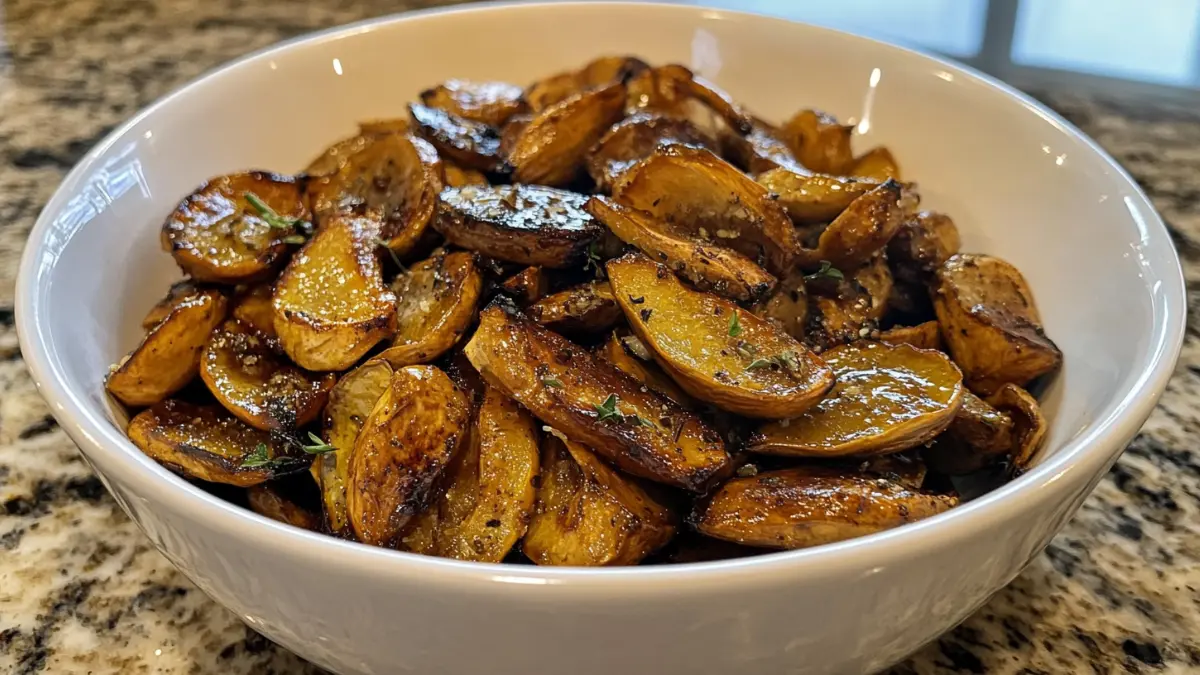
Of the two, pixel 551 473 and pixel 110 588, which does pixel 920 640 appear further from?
pixel 110 588

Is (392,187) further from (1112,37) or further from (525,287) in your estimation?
(1112,37)

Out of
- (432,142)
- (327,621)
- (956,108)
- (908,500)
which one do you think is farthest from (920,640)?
(956,108)

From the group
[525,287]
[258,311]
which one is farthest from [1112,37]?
[258,311]

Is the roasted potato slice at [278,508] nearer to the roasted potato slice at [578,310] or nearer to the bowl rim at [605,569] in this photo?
the bowl rim at [605,569]

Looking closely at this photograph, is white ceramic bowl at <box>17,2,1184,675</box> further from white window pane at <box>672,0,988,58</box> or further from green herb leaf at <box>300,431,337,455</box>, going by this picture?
white window pane at <box>672,0,988,58</box>

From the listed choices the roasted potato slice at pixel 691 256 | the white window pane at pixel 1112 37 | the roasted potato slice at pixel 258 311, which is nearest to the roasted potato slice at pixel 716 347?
the roasted potato slice at pixel 691 256

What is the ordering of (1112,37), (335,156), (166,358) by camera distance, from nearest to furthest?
(166,358), (335,156), (1112,37)

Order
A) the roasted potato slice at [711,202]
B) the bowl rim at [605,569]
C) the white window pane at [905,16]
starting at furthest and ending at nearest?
the white window pane at [905,16] → the roasted potato slice at [711,202] → the bowl rim at [605,569]
